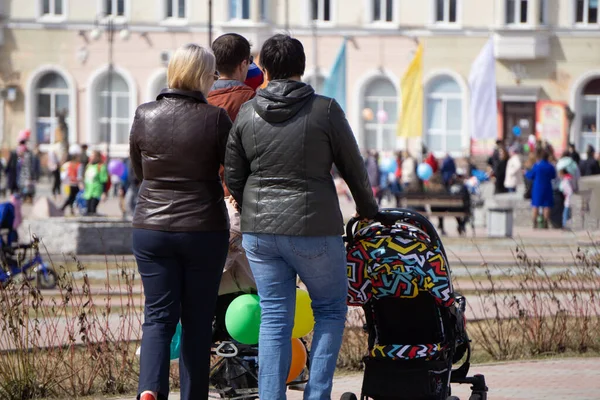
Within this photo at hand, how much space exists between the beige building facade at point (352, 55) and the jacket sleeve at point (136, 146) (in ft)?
151

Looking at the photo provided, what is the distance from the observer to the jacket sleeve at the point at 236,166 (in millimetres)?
6352

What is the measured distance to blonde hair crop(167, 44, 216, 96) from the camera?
6543 millimetres

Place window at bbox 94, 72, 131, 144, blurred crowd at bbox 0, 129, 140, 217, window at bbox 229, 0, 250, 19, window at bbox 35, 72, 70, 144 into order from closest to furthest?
blurred crowd at bbox 0, 129, 140, 217 → window at bbox 229, 0, 250, 19 → window at bbox 35, 72, 70, 144 → window at bbox 94, 72, 131, 144

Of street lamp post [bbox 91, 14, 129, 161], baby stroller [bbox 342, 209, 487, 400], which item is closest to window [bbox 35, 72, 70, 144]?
street lamp post [bbox 91, 14, 129, 161]

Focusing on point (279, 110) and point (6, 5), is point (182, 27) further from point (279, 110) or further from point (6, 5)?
point (279, 110)

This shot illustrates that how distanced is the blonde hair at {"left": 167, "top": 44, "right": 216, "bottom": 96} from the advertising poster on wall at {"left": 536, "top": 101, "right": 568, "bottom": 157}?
4579 centimetres

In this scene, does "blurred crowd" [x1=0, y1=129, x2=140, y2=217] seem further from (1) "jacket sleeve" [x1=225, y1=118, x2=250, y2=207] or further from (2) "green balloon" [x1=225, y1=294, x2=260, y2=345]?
(1) "jacket sleeve" [x1=225, y1=118, x2=250, y2=207]

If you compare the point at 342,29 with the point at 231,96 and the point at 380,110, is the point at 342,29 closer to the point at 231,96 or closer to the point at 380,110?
the point at 380,110

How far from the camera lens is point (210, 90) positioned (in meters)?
7.00

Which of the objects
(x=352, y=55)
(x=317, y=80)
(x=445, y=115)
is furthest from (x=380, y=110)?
(x=317, y=80)

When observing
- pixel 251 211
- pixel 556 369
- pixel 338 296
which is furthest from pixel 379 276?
pixel 556 369

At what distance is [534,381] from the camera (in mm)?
8328

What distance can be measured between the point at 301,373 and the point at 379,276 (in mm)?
774

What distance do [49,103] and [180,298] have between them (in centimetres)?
4998
